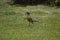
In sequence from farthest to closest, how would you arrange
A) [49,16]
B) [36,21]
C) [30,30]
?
1. [49,16]
2. [36,21]
3. [30,30]

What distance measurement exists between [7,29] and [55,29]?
2340 mm

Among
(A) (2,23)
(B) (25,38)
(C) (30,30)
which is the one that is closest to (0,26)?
(A) (2,23)

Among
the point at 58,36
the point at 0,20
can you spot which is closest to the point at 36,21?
the point at 0,20

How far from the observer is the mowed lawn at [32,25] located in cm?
1067

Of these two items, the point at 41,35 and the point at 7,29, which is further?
the point at 7,29

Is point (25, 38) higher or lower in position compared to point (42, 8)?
higher

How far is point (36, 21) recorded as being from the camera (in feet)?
44.1

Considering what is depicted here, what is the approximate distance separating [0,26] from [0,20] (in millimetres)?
1402

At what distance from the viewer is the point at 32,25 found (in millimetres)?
12625

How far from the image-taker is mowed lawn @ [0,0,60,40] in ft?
35.0

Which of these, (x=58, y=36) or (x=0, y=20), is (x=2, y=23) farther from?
(x=58, y=36)

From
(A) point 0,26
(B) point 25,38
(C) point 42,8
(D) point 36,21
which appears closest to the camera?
(B) point 25,38

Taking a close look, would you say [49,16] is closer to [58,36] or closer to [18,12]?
[18,12]

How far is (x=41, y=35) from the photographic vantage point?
35.5 ft
